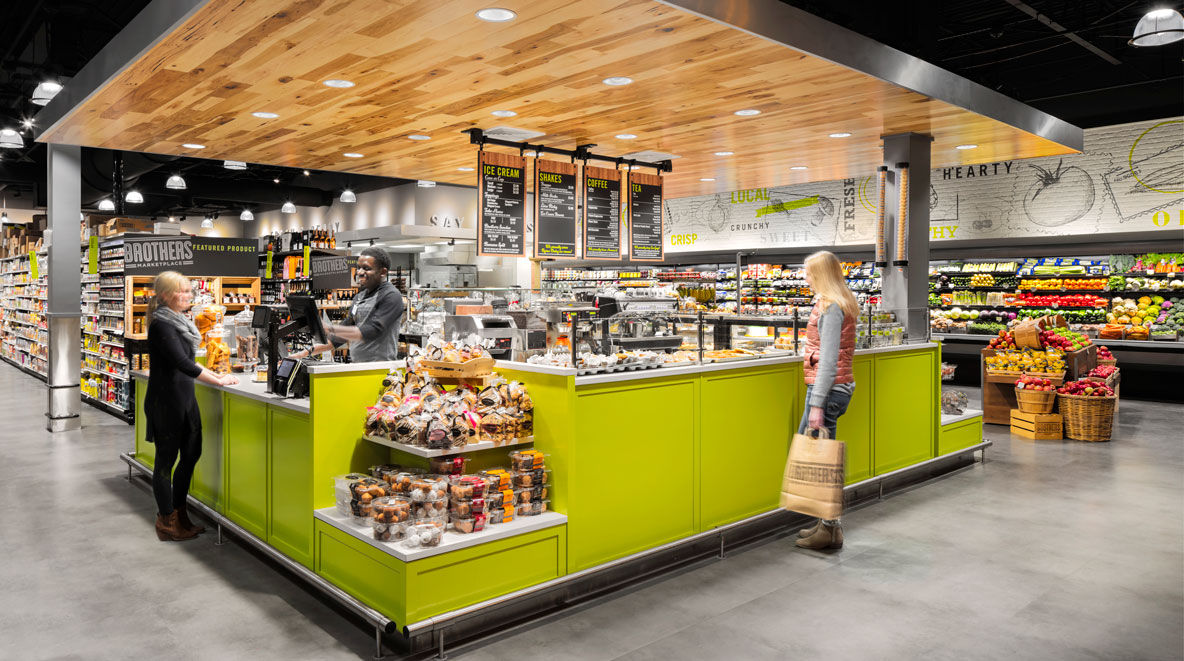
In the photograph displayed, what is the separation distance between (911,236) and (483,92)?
4019 millimetres

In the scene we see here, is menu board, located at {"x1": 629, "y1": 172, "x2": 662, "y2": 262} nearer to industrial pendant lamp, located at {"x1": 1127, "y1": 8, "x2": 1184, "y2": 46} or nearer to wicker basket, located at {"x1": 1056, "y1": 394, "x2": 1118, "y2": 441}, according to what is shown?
industrial pendant lamp, located at {"x1": 1127, "y1": 8, "x2": 1184, "y2": 46}

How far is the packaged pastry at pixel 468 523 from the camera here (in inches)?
130

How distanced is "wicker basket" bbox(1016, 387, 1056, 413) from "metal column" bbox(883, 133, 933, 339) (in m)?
1.99

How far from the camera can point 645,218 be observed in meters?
7.90

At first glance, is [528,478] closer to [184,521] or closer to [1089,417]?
[184,521]

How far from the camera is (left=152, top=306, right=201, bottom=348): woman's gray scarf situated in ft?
15.1

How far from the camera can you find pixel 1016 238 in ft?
36.2

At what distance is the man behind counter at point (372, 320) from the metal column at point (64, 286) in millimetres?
5360

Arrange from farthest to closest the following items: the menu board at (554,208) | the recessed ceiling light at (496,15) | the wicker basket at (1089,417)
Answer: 1. the wicker basket at (1089,417)
2. the menu board at (554,208)
3. the recessed ceiling light at (496,15)

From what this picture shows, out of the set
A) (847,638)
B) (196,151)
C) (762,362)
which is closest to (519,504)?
(847,638)

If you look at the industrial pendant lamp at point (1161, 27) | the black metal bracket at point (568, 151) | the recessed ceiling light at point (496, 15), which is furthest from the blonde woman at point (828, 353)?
the industrial pendant lamp at point (1161, 27)

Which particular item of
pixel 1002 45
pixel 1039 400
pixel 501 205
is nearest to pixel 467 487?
pixel 501 205

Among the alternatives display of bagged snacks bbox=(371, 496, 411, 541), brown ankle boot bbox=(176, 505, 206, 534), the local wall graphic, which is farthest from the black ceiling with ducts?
brown ankle boot bbox=(176, 505, 206, 534)

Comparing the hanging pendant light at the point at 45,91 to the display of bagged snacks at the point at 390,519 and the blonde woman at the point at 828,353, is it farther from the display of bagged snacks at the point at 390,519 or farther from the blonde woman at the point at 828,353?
the blonde woman at the point at 828,353
